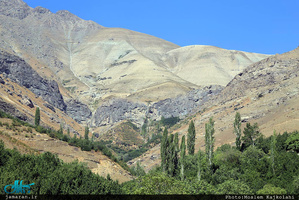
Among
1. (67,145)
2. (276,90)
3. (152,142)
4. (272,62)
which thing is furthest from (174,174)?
(272,62)

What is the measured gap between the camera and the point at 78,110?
17925cm

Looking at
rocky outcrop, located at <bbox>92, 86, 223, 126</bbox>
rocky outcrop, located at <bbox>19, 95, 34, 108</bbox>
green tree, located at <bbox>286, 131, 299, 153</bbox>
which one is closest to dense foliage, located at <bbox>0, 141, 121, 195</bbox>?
green tree, located at <bbox>286, 131, 299, 153</bbox>

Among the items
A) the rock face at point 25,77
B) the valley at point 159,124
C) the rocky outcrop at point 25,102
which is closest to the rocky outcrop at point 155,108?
the valley at point 159,124

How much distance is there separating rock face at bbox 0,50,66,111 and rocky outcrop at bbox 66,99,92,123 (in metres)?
10.5

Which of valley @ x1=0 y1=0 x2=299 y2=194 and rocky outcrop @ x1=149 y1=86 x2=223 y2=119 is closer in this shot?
valley @ x1=0 y1=0 x2=299 y2=194

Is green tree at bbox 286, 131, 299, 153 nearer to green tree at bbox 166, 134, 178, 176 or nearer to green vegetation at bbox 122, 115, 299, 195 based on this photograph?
green vegetation at bbox 122, 115, 299, 195

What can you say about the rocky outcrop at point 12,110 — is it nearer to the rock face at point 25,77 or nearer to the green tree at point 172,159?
the rock face at point 25,77

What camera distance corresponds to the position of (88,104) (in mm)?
192875

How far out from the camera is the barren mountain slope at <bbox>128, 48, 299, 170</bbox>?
89.0m

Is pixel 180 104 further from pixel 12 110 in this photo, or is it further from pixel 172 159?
pixel 172 159

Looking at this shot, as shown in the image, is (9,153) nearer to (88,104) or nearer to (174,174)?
(174,174)

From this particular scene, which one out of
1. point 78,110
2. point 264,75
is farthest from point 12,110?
point 78,110

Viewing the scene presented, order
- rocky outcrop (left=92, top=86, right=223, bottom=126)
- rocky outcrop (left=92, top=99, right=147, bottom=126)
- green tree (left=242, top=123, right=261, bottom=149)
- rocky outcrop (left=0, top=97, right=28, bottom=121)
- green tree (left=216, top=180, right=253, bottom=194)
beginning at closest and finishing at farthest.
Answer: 1. green tree (left=216, top=180, right=253, bottom=194)
2. green tree (left=242, top=123, right=261, bottom=149)
3. rocky outcrop (left=0, top=97, right=28, bottom=121)
4. rocky outcrop (left=92, top=86, right=223, bottom=126)
5. rocky outcrop (left=92, top=99, right=147, bottom=126)

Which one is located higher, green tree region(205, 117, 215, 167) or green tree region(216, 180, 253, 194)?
green tree region(205, 117, 215, 167)
